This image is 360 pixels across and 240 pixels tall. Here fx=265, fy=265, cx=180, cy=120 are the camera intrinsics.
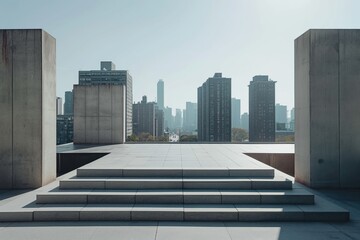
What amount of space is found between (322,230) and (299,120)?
17.4ft

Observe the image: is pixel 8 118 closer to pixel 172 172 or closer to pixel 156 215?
pixel 172 172

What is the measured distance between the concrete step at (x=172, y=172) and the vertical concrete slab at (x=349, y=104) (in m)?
3.16

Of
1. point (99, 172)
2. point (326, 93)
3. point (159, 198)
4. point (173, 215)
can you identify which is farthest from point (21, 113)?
point (326, 93)

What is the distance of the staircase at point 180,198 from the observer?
22.9ft

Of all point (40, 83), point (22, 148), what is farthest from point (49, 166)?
→ point (40, 83)

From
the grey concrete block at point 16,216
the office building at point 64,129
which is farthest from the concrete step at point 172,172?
the office building at point 64,129

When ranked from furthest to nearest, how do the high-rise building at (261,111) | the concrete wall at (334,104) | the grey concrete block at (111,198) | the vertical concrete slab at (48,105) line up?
the high-rise building at (261,111), the concrete wall at (334,104), the vertical concrete slab at (48,105), the grey concrete block at (111,198)

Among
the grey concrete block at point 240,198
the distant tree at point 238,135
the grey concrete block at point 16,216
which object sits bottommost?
the distant tree at point 238,135

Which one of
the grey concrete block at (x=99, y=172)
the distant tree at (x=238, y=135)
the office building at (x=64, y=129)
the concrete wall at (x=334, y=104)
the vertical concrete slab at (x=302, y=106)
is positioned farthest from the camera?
the office building at (x=64, y=129)

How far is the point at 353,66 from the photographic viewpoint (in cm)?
993

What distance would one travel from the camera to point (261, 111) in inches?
4562

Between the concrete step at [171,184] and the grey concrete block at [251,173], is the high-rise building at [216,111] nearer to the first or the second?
the grey concrete block at [251,173]

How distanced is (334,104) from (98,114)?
55.3ft

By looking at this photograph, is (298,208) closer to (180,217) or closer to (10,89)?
(180,217)
